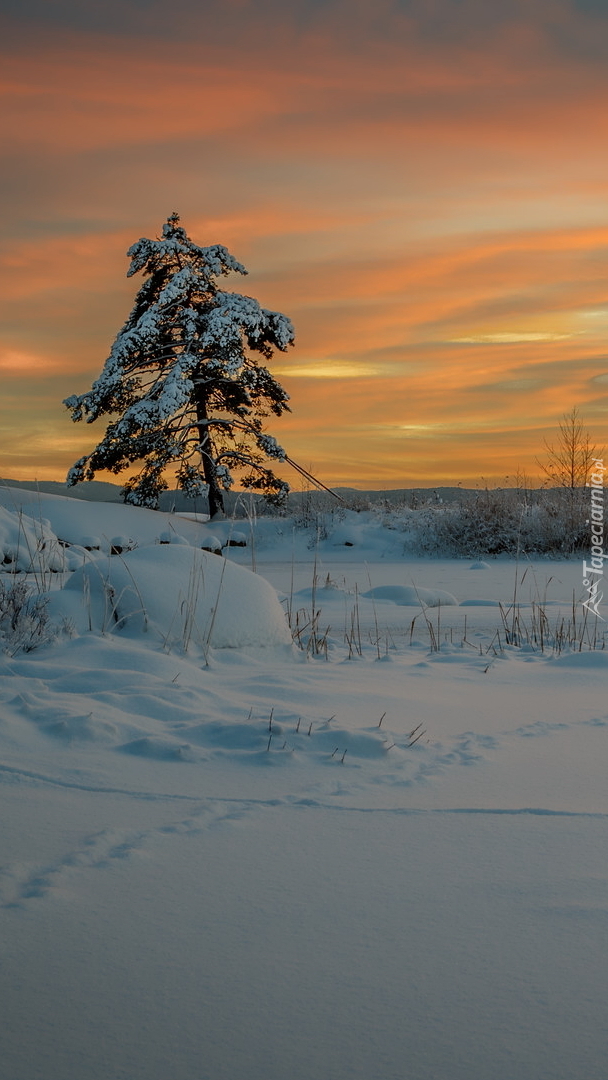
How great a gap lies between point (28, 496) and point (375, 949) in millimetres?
14515

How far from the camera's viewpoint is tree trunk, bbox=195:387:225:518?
741 inches

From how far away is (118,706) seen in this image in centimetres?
318

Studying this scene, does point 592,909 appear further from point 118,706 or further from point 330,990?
point 118,706

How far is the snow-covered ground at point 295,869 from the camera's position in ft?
4.15

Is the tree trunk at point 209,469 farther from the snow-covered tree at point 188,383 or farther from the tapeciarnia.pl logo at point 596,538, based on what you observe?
the tapeciarnia.pl logo at point 596,538

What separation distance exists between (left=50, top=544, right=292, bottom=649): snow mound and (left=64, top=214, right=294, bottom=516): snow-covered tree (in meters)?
13.2

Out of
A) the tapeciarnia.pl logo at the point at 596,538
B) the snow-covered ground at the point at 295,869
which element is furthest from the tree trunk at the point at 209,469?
the snow-covered ground at the point at 295,869

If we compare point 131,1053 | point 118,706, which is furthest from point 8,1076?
point 118,706

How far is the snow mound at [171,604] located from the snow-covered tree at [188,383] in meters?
13.2

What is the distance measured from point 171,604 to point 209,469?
14.3 metres

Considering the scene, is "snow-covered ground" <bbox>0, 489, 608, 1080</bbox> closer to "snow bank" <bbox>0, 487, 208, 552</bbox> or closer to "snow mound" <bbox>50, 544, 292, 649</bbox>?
"snow mound" <bbox>50, 544, 292, 649</bbox>

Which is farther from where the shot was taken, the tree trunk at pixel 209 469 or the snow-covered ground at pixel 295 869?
the tree trunk at pixel 209 469

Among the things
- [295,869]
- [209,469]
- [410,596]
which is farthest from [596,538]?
[295,869]

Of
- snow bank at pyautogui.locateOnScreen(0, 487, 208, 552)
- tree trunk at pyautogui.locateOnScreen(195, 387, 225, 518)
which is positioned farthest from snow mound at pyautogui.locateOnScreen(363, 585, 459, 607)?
tree trunk at pyautogui.locateOnScreen(195, 387, 225, 518)
